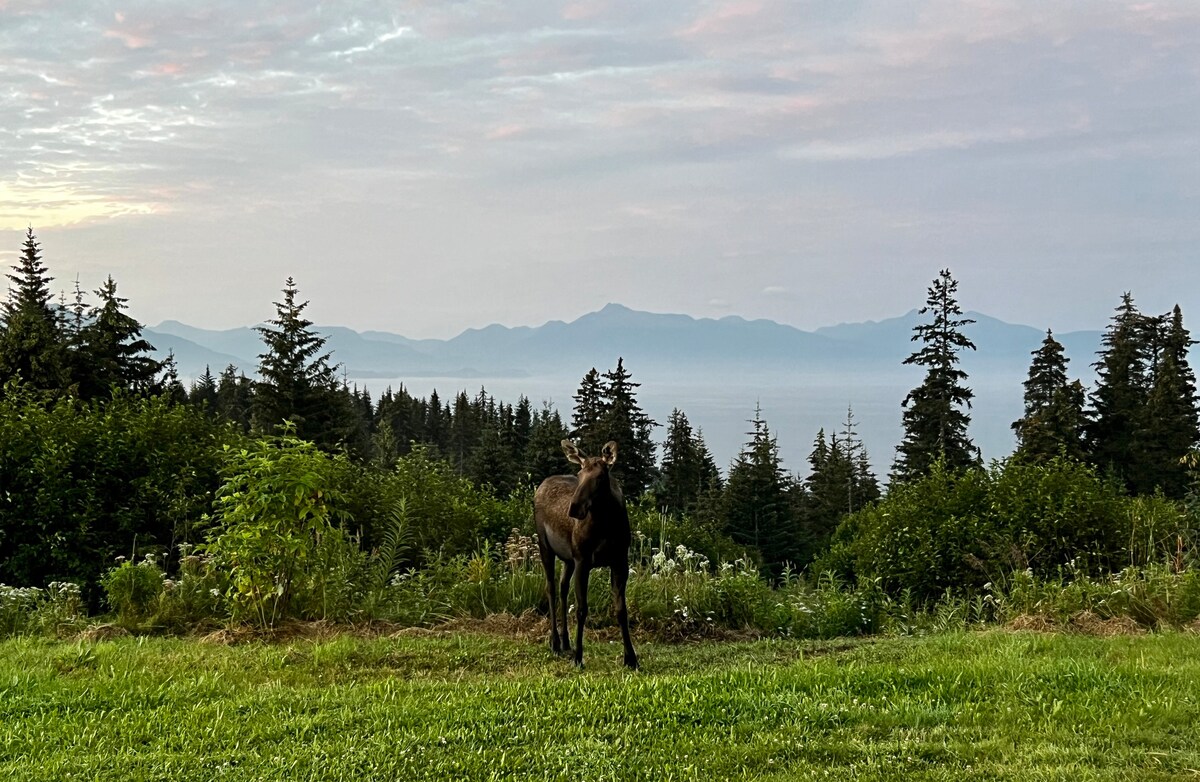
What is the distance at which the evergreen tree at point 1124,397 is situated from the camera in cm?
5838

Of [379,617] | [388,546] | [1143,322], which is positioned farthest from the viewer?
[1143,322]

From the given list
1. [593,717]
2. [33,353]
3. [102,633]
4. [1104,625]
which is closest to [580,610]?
[593,717]

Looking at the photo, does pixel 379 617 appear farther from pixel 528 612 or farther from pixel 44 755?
pixel 44 755

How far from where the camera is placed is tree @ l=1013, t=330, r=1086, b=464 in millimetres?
50156

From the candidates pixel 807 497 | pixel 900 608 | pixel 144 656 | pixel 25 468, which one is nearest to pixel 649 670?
pixel 144 656

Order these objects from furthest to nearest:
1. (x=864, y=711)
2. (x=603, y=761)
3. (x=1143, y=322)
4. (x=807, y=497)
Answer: (x=807, y=497), (x=1143, y=322), (x=864, y=711), (x=603, y=761)

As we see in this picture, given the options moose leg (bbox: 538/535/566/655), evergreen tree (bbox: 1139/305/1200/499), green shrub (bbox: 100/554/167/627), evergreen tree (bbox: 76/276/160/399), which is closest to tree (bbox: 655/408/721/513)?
evergreen tree (bbox: 1139/305/1200/499)

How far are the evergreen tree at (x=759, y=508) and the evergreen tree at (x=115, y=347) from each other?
3842 cm

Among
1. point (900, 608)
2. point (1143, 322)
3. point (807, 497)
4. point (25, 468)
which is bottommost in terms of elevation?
point (807, 497)

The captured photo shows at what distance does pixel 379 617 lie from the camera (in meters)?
9.87

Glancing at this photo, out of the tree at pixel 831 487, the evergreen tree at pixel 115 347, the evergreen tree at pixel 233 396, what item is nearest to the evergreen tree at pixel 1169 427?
the tree at pixel 831 487

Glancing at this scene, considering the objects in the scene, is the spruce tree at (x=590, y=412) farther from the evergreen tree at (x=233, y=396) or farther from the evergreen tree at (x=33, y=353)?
the evergreen tree at (x=233, y=396)

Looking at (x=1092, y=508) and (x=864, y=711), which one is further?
(x=1092, y=508)

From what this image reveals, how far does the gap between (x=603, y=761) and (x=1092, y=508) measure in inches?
579
